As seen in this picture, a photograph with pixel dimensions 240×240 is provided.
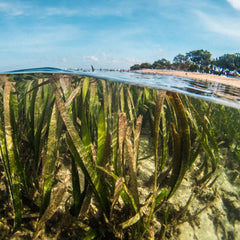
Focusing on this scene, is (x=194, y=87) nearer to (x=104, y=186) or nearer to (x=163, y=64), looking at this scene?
(x=163, y=64)

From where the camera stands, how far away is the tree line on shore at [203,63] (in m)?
3.90

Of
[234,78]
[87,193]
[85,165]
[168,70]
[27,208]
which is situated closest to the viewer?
[85,165]

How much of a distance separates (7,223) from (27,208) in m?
0.19

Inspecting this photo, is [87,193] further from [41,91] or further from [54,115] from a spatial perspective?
[41,91]

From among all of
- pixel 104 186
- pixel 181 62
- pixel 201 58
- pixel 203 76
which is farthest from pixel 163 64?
pixel 104 186

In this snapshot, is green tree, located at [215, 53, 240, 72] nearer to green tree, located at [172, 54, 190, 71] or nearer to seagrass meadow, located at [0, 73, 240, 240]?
green tree, located at [172, 54, 190, 71]

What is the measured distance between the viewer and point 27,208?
173 cm

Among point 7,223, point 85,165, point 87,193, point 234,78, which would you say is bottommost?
point 7,223

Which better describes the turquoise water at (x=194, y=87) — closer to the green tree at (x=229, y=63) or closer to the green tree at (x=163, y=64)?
the green tree at (x=163, y=64)

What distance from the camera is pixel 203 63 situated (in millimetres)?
4027

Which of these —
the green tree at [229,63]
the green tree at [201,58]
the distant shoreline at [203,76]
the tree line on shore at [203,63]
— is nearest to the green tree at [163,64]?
the tree line on shore at [203,63]

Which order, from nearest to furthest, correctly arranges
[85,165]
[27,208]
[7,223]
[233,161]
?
[85,165], [7,223], [27,208], [233,161]

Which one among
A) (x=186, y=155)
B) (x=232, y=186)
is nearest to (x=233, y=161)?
(x=232, y=186)

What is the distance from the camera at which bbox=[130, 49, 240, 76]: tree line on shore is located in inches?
154
